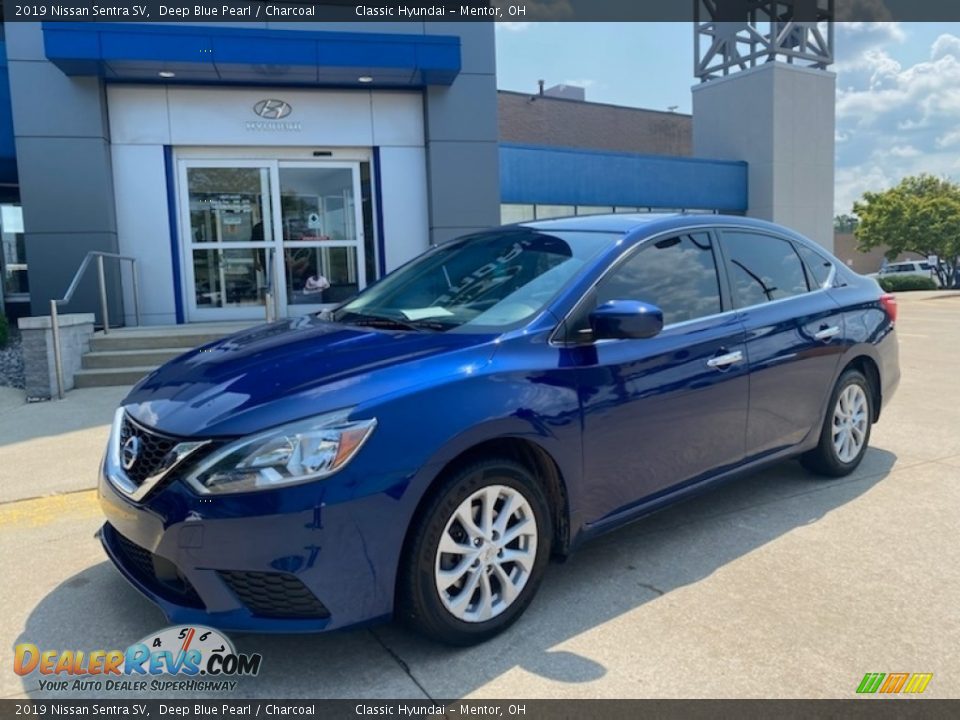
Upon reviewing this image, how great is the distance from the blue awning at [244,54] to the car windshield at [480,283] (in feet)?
23.8

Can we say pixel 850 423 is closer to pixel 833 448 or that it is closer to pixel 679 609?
pixel 833 448

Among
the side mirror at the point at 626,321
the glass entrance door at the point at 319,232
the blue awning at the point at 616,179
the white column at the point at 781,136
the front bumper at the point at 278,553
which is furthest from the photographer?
the white column at the point at 781,136

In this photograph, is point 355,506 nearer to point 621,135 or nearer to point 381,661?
point 381,661

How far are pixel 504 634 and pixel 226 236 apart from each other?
397 inches

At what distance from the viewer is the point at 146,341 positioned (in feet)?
31.4

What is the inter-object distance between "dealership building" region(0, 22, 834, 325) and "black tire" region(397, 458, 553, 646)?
28.0 feet

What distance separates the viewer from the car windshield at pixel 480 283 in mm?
3428

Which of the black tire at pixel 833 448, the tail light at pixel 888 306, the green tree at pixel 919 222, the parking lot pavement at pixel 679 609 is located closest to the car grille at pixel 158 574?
the parking lot pavement at pixel 679 609

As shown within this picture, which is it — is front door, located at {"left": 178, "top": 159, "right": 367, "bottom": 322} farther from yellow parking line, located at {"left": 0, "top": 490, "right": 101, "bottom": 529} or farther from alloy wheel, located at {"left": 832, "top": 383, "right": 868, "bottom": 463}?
alloy wheel, located at {"left": 832, "top": 383, "right": 868, "bottom": 463}

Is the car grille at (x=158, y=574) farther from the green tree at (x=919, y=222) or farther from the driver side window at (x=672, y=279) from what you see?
the green tree at (x=919, y=222)

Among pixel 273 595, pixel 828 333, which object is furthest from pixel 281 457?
pixel 828 333

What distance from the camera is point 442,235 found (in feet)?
39.9

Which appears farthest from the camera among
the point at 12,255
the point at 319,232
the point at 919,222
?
the point at 919,222

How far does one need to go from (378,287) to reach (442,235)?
7942mm
